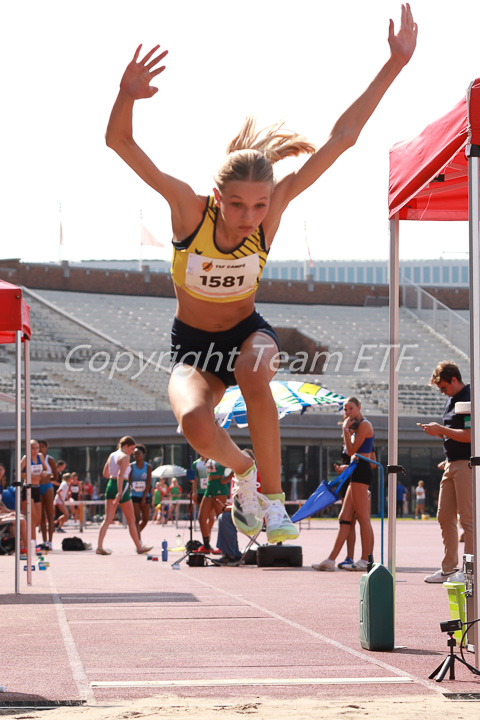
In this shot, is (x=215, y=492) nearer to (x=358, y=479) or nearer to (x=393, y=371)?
(x=358, y=479)

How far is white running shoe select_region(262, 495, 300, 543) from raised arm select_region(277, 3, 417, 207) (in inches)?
59.5

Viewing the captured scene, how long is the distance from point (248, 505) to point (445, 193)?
3018mm

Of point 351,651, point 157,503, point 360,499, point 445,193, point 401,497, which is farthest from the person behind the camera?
point 401,497

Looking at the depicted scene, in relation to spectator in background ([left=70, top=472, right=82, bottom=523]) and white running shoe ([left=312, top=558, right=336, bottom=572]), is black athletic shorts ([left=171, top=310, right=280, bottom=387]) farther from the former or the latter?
spectator in background ([left=70, top=472, right=82, bottom=523])

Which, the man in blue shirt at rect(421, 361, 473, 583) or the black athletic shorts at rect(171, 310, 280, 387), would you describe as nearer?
the black athletic shorts at rect(171, 310, 280, 387)

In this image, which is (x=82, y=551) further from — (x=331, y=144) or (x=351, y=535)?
(x=331, y=144)

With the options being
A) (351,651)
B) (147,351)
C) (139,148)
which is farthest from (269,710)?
(147,351)

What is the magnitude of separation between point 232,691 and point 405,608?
12.9ft

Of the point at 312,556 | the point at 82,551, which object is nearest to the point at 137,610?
the point at 312,556

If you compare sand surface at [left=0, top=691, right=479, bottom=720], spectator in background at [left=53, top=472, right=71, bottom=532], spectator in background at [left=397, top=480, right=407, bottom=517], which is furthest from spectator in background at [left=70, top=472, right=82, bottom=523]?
sand surface at [left=0, top=691, right=479, bottom=720]

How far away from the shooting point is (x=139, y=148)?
5.07 metres

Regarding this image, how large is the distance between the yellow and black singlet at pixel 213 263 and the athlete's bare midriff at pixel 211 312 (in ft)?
0.29

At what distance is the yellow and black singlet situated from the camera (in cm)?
512

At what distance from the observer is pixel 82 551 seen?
17406 mm
